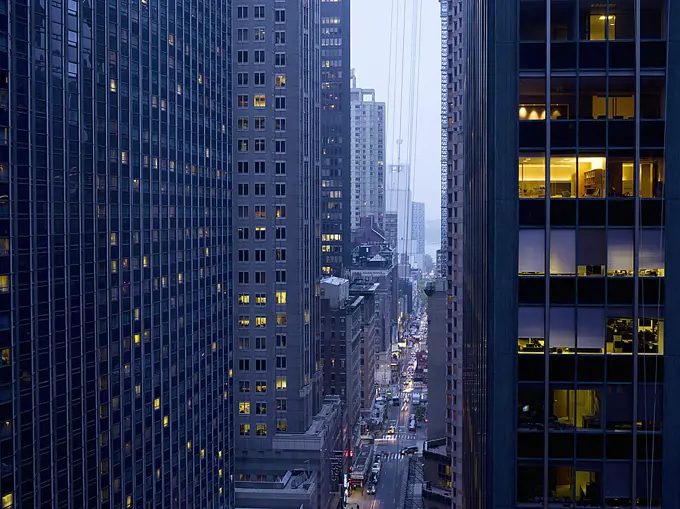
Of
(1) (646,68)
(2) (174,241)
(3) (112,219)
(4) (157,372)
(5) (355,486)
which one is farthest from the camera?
(5) (355,486)

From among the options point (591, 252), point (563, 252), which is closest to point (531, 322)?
point (563, 252)

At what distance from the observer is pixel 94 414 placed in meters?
70.2

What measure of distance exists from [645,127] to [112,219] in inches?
2212

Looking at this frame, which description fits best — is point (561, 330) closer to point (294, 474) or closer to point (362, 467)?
point (294, 474)

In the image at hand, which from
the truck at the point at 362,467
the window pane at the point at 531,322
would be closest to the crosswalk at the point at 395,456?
the truck at the point at 362,467

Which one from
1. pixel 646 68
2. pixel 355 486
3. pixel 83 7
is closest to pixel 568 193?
pixel 646 68

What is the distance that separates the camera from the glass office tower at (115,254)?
191 feet

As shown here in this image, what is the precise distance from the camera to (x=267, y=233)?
119938mm

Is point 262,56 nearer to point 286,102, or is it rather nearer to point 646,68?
point 286,102

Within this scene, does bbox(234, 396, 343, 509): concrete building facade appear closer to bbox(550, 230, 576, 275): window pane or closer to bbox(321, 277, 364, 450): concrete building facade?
bbox(321, 277, 364, 450): concrete building facade

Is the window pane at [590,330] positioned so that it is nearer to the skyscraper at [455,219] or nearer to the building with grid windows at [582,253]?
the building with grid windows at [582,253]

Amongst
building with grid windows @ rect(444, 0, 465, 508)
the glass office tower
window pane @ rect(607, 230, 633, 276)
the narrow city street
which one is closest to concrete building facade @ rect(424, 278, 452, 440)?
building with grid windows @ rect(444, 0, 465, 508)

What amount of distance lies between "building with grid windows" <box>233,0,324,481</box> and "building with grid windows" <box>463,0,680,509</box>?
3535 inches

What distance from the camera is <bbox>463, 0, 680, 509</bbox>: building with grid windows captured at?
3062 cm
